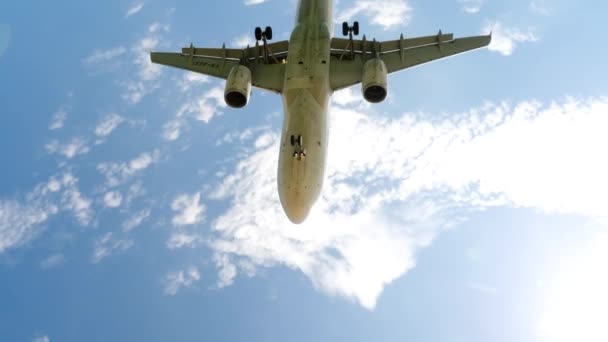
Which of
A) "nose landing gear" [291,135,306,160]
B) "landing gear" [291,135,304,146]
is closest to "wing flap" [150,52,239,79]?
"landing gear" [291,135,304,146]

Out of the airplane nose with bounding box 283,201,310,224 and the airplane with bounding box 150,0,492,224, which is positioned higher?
the airplane with bounding box 150,0,492,224

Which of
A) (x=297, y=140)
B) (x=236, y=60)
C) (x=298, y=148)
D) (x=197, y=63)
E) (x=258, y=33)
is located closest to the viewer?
(x=298, y=148)

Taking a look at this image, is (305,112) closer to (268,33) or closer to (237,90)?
(237,90)

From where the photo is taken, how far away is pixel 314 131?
24.2 meters

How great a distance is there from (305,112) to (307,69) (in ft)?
9.42

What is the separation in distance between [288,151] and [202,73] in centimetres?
1029

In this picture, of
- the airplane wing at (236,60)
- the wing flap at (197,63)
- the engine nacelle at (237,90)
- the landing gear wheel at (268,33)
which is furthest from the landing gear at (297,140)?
the wing flap at (197,63)

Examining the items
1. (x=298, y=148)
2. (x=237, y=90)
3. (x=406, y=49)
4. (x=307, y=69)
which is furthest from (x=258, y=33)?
(x=298, y=148)

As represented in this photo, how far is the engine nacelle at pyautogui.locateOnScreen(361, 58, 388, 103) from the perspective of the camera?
24.6 metres

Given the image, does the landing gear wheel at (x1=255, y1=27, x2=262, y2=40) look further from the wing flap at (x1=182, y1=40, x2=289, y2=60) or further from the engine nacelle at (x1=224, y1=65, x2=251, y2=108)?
the engine nacelle at (x1=224, y1=65, x2=251, y2=108)

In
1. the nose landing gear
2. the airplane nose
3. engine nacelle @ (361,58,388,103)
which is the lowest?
the airplane nose

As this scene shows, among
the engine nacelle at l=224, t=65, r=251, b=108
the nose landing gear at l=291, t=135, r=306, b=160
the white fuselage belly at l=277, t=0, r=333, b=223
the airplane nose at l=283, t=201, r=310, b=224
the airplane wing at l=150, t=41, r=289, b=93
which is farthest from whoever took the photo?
the airplane wing at l=150, t=41, r=289, b=93

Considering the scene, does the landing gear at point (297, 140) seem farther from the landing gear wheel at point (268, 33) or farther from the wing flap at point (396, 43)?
the landing gear wheel at point (268, 33)

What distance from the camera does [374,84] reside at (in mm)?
24547
